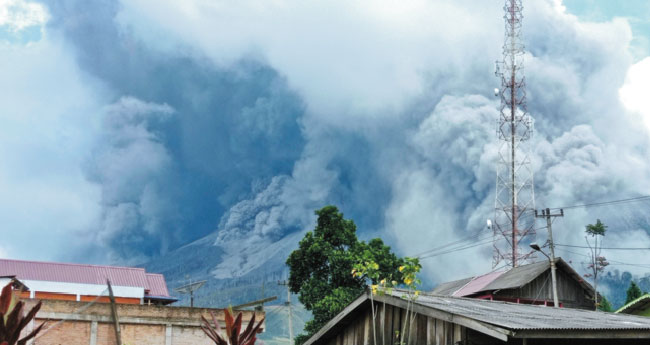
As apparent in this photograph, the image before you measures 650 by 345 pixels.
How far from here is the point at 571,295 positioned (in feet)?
123

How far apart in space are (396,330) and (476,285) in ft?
94.0

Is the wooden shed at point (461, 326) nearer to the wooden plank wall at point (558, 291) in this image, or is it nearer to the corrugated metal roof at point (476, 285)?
the wooden plank wall at point (558, 291)

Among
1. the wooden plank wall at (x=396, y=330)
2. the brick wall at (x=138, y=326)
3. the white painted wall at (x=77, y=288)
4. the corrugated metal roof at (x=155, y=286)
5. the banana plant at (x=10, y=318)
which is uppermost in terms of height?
the corrugated metal roof at (x=155, y=286)

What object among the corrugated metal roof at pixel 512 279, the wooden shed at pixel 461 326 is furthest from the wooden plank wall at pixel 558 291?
the wooden shed at pixel 461 326

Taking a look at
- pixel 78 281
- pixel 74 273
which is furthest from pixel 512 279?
pixel 74 273

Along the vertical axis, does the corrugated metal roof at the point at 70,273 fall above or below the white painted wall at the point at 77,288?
above

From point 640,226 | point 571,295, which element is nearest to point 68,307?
point 571,295

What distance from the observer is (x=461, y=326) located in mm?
11258

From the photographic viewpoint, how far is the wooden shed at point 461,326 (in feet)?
33.9

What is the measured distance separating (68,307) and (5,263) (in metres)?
14.9

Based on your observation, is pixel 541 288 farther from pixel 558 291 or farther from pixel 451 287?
pixel 451 287

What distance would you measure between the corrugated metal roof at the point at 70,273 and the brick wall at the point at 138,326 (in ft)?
32.8

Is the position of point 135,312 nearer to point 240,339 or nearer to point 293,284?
point 293,284

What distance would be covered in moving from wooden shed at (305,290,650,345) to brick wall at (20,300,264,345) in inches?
594
